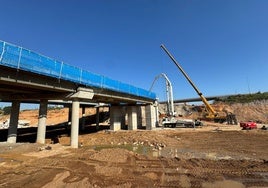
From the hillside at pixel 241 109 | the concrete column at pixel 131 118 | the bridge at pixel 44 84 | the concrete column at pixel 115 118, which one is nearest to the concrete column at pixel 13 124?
the bridge at pixel 44 84

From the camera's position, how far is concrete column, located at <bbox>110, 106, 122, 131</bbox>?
45.1 meters

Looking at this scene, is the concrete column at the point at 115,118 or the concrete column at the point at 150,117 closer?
the concrete column at the point at 150,117

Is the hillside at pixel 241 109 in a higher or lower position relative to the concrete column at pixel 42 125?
higher

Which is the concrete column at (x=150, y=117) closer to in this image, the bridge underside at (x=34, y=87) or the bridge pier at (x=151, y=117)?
the bridge pier at (x=151, y=117)

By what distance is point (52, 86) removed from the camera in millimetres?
20328

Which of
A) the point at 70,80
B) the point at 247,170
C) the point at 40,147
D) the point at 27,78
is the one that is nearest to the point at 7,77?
the point at 27,78

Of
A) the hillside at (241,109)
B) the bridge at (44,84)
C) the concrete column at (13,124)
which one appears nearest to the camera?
the bridge at (44,84)

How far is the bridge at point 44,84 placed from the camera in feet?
52.4

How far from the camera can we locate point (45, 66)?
1838 cm

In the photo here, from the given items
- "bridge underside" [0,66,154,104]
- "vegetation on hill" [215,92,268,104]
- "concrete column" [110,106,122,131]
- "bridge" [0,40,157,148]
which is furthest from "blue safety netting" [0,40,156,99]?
"vegetation on hill" [215,92,268,104]

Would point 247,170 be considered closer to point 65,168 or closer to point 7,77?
point 65,168

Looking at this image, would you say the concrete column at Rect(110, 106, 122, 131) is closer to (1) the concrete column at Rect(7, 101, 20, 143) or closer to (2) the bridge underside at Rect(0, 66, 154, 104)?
(2) the bridge underside at Rect(0, 66, 154, 104)

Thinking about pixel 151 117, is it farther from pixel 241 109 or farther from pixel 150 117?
pixel 241 109

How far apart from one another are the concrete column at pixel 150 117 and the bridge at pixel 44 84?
32.7 ft
